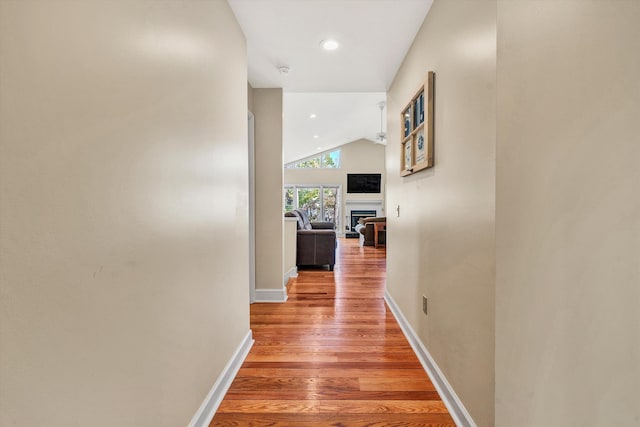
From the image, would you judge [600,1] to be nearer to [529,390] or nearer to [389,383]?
[529,390]

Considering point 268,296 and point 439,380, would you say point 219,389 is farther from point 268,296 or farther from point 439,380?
point 268,296

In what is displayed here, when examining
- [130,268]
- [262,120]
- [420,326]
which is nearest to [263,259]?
[262,120]

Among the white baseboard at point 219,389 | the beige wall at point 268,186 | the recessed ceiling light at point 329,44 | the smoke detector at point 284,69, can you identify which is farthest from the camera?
the beige wall at point 268,186

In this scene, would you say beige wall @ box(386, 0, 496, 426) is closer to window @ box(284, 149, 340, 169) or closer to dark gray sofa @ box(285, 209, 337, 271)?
dark gray sofa @ box(285, 209, 337, 271)

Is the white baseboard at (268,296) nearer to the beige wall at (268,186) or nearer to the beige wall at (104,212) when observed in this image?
the beige wall at (268,186)

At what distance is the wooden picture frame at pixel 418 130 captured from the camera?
6.10ft

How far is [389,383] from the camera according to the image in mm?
1817

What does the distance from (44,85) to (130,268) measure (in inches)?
20.3

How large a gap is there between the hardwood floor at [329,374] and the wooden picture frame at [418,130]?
1.35 m

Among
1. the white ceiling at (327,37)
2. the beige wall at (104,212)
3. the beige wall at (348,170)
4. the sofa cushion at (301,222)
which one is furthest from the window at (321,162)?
the beige wall at (104,212)

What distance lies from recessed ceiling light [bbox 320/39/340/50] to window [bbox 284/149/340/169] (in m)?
8.37

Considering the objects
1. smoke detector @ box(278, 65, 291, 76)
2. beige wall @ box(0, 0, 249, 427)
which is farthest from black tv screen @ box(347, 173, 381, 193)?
beige wall @ box(0, 0, 249, 427)

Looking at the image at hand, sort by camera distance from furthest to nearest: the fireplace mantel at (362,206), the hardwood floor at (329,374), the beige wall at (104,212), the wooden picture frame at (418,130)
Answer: the fireplace mantel at (362,206), the wooden picture frame at (418,130), the hardwood floor at (329,374), the beige wall at (104,212)

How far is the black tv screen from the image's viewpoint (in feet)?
34.8
